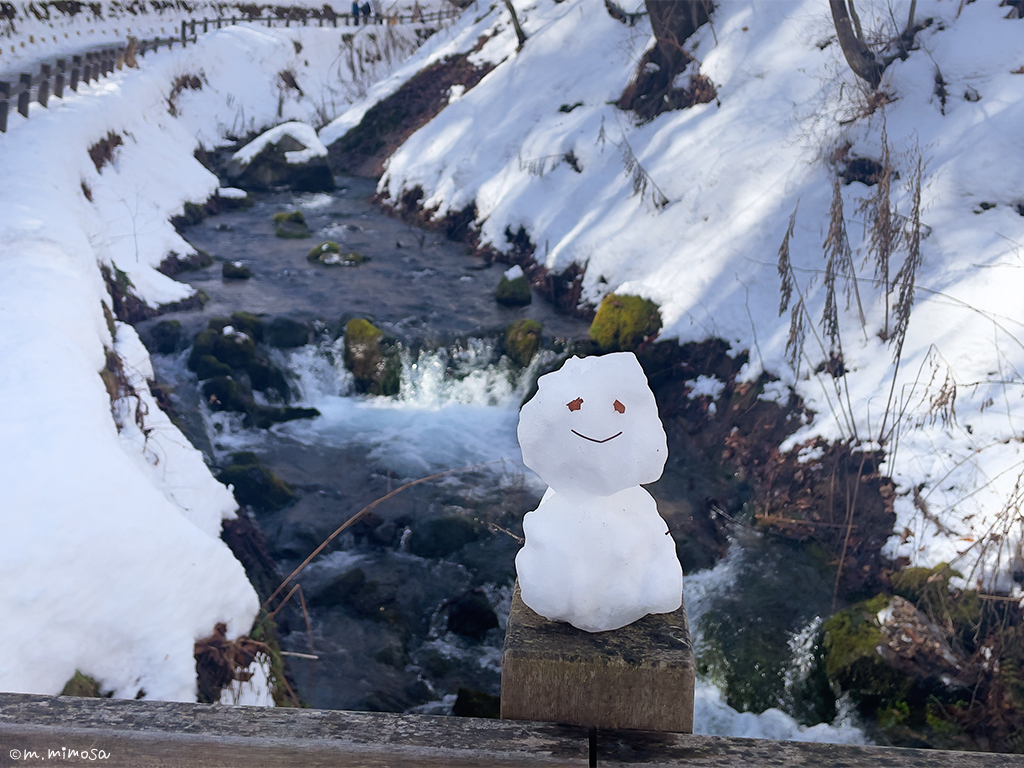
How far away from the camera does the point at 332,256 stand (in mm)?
11750

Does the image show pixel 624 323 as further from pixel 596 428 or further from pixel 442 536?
pixel 596 428

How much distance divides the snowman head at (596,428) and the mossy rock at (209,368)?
7522mm

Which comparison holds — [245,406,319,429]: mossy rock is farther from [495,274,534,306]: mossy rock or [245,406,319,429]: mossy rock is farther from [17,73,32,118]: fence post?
[17,73,32,118]: fence post

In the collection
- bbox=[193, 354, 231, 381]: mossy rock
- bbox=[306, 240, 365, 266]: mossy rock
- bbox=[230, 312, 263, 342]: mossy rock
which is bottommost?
bbox=[193, 354, 231, 381]: mossy rock

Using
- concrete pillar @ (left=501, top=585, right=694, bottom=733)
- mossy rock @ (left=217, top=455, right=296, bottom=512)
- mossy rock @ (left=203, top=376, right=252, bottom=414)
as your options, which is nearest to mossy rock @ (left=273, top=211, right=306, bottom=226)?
mossy rock @ (left=203, top=376, right=252, bottom=414)

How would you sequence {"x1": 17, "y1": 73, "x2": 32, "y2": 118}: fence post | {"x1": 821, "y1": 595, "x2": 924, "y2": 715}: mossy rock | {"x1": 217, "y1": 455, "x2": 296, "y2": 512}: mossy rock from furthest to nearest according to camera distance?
{"x1": 17, "y1": 73, "x2": 32, "y2": 118}: fence post
{"x1": 217, "y1": 455, "x2": 296, "y2": 512}: mossy rock
{"x1": 821, "y1": 595, "x2": 924, "y2": 715}: mossy rock

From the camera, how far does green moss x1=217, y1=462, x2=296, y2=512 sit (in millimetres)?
6711

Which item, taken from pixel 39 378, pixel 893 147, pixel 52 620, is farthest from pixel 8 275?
pixel 893 147

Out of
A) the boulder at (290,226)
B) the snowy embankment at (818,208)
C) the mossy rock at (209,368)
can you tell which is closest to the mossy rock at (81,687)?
the snowy embankment at (818,208)

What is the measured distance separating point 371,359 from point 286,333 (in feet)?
3.69

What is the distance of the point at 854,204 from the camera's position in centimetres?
788

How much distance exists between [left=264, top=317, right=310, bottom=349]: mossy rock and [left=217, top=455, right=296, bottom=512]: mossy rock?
248 centimetres

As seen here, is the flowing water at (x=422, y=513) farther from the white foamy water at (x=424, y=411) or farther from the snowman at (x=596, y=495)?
the snowman at (x=596, y=495)

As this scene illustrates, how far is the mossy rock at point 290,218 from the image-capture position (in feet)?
44.8
